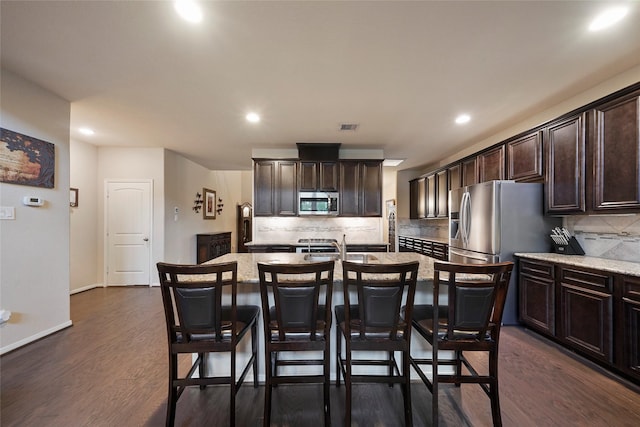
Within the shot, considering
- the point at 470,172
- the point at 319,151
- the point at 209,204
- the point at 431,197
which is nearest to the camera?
the point at 470,172

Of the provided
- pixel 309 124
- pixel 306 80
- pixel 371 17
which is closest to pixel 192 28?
pixel 306 80

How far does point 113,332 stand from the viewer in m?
3.07

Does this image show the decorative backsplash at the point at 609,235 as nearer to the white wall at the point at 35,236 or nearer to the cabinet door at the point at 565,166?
the cabinet door at the point at 565,166

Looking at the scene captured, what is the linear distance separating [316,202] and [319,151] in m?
0.94

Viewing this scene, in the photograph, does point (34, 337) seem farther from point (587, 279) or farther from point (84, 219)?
point (587, 279)

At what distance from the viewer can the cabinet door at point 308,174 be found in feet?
16.3

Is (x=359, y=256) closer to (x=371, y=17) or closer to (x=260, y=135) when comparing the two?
(x=371, y=17)

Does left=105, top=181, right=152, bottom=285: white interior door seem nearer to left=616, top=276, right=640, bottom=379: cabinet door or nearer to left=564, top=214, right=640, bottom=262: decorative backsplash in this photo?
left=616, top=276, right=640, bottom=379: cabinet door

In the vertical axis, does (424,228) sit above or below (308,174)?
below

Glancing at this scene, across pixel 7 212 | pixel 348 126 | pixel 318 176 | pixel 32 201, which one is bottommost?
pixel 7 212

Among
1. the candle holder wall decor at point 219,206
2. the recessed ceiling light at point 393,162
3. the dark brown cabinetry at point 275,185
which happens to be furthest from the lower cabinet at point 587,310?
the candle holder wall decor at point 219,206

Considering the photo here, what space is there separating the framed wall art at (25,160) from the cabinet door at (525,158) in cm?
564

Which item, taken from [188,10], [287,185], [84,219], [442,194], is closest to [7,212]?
[84,219]

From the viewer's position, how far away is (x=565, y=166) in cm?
293
